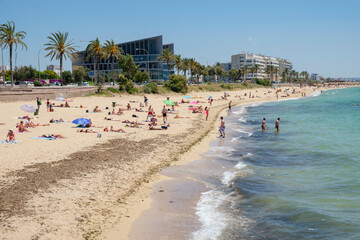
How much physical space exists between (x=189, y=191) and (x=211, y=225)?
3070 millimetres

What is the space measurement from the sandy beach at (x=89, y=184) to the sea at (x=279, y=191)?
0.95 metres

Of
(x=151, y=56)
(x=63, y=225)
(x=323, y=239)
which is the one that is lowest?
(x=323, y=239)

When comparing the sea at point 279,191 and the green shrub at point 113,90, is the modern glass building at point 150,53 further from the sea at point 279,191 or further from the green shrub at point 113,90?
the sea at point 279,191

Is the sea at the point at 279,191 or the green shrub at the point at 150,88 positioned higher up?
the green shrub at the point at 150,88

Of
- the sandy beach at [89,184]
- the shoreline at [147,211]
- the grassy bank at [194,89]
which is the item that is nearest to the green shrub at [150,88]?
the grassy bank at [194,89]

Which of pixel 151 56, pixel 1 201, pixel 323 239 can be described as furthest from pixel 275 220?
pixel 151 56

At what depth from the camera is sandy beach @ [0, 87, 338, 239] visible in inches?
324

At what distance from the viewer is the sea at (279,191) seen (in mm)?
9227

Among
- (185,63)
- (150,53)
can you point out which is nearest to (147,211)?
(185,63)

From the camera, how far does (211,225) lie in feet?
30.5

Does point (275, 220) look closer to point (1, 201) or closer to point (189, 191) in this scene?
point (189, 191)

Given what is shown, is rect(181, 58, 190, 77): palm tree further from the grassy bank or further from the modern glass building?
the grassy bank

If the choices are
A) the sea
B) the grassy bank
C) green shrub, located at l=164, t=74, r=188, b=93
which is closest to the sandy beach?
→ the sea

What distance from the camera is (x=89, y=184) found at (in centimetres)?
1119
